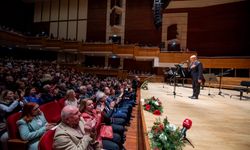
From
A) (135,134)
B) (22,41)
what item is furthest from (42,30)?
(135,134)

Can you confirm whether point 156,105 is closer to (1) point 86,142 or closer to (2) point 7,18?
(1) point 86,142

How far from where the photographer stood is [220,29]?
1259 cm

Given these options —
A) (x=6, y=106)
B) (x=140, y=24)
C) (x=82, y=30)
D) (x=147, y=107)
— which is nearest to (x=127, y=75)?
(x=140, y=24)

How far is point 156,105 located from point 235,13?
10326 mm

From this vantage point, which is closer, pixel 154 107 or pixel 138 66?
pixel 154 107

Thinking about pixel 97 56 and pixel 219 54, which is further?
pixel 97 56

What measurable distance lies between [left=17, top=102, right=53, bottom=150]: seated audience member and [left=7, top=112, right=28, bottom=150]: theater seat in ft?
0.18

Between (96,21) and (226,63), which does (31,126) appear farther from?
(96,21)

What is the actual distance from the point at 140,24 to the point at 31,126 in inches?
559

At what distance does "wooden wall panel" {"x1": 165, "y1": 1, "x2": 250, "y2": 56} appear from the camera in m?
11.4

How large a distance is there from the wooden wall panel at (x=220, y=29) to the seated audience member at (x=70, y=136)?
11.5 m

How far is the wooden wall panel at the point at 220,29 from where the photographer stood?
11.4 meters

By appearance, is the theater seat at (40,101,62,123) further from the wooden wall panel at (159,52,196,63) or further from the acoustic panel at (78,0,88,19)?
the acoustic panel at (78,0,88,19)

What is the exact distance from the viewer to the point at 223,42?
40.6 ft
